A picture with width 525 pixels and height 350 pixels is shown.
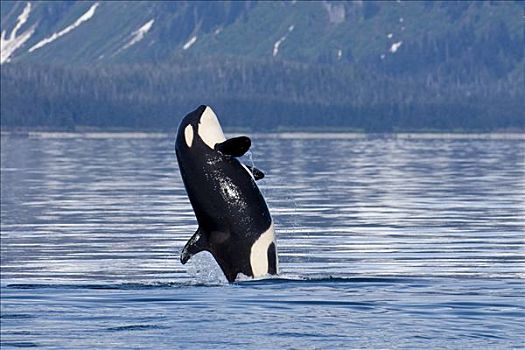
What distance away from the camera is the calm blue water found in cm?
1942

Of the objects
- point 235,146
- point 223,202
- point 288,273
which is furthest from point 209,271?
point 288,273

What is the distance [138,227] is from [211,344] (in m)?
24.3

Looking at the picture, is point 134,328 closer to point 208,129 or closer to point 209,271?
point 208,129

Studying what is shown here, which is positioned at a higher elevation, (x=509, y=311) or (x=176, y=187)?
(x=509, y=311)

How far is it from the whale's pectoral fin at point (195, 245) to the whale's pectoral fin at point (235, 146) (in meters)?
1.21

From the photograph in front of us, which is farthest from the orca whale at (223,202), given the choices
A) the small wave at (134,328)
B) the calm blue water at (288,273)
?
the small wave at (134,328)

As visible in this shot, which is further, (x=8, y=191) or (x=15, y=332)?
(x=8, y=191)

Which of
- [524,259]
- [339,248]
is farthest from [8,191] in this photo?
[524,259]

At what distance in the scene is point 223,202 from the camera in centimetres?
2273

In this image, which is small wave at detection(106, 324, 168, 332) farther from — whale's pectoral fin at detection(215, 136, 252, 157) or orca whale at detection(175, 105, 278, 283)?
whale's pectoral fin at detection(215, 136, 252, 157)

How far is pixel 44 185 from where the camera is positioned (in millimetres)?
66250

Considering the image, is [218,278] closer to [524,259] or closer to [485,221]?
[524,259]

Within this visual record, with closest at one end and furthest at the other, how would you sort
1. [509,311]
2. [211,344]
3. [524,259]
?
1. [211,344]
2. [509,311]
3. [524,259]

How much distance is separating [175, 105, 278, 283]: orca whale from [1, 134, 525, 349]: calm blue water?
378mm
